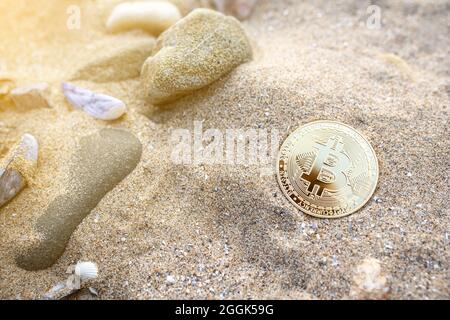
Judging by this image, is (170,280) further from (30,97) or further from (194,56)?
(30,97)

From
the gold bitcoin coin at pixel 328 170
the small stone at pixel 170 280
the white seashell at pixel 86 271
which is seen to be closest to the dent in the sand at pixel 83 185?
the white seashell at pixel 86 271

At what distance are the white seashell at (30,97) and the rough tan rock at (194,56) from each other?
794 mm

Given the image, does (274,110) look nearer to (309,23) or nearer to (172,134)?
(172,134)

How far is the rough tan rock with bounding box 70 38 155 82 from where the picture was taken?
3316mm

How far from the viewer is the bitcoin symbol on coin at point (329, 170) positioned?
8.34 feet

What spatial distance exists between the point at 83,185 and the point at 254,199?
3.73 feet

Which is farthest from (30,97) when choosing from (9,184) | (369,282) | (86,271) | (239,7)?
(369,282)

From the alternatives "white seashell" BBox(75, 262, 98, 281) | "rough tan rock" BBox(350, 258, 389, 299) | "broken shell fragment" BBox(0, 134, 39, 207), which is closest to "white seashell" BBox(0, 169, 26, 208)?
"broken shell fragment" BBox(0, 134, 39, 207)

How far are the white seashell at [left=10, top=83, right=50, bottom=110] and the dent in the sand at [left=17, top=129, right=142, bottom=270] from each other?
1.89ft

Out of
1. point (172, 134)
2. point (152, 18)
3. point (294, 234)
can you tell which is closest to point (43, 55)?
point (152, 18)

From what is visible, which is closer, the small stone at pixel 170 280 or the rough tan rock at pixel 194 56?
the small stone at pixel 170 280

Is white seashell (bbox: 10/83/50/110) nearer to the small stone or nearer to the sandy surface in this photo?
the sandy surface

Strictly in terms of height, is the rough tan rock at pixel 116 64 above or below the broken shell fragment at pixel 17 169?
above

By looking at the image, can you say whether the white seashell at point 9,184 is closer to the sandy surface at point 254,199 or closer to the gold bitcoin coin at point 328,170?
the sandy surface at point 254,199
